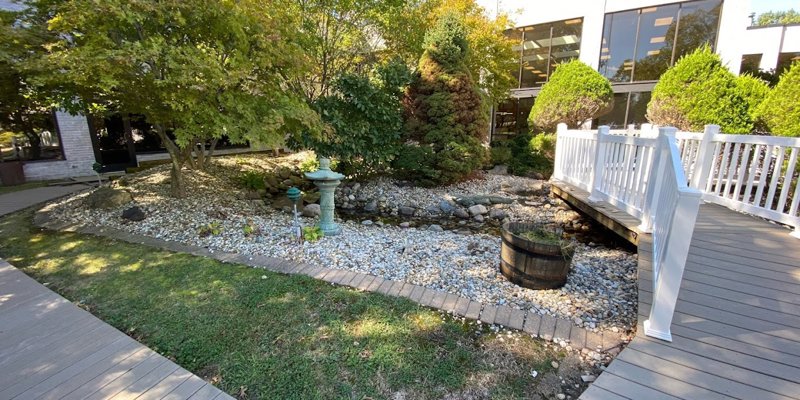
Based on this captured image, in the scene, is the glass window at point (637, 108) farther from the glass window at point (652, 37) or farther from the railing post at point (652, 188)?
the railing post at point (652, 188)

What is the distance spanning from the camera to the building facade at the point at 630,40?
9.22 meters

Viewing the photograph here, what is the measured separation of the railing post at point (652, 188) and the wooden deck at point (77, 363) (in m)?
3.96

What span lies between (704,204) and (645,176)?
160 centimetres

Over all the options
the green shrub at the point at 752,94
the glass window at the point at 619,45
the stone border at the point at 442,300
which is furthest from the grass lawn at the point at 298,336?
the glass window at the point at 619,45

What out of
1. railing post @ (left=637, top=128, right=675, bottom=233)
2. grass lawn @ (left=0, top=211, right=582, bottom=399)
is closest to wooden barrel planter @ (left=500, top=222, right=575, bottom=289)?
grass lawn @ (left=0, top=211, right=582, bottom=399)

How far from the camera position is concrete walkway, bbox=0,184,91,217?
5.80 meters

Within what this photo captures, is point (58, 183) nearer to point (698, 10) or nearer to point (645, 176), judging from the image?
point (645, 176)

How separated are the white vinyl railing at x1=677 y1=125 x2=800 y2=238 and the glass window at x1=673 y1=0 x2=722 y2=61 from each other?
6707 millimetres

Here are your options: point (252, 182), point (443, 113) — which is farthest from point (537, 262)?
point (252, 182)

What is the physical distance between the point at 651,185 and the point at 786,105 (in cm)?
301

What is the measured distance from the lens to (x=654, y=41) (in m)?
10.0

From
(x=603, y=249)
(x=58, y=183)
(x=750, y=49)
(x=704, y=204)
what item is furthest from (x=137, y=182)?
(x=750, y=49)

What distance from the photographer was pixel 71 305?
9.06 feet

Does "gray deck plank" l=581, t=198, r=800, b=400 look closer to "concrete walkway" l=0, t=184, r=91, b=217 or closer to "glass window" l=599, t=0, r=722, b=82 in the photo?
"concrete walkway" l=0, t=184, r=91, b=217
